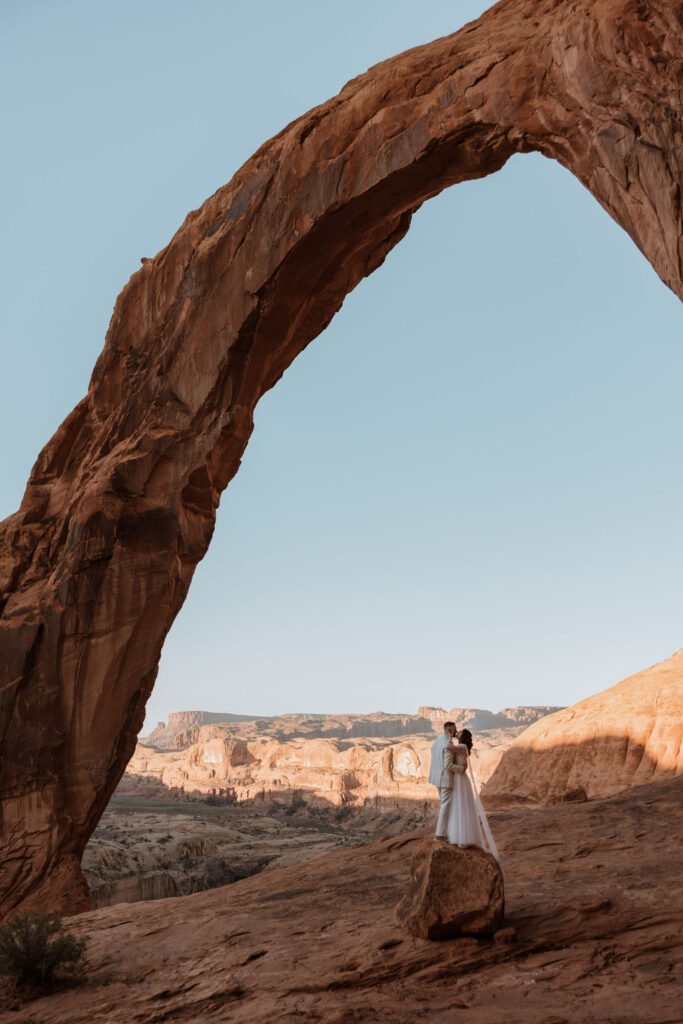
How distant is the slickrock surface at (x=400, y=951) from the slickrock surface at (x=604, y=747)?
20.4 ft

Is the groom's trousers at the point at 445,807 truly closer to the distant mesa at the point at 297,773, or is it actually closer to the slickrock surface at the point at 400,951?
the slickrock surface at the point at 400,951

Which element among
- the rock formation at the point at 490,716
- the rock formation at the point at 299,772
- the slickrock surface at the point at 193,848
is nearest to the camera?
the slickrock surface at the point at 193,848

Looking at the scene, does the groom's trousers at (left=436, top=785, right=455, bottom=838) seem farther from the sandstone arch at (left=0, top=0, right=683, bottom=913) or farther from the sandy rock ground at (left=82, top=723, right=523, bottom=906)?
the sandy rock ground at (left=82, top=723, right=523, bottom=906)

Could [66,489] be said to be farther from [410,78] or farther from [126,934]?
[410,78]

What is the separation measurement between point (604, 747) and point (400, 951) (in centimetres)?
1263

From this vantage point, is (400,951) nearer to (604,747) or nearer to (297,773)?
(604,747)

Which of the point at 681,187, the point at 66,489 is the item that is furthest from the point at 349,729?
the point at 681,187

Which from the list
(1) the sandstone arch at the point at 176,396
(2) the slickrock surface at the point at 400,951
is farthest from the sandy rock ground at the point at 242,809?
(2) the slickrock surface at the point at 400,951

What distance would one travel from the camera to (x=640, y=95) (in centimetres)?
781

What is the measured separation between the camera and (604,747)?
17.7 m

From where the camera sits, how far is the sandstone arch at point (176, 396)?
12.1 metres

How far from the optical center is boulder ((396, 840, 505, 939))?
21.5 feet

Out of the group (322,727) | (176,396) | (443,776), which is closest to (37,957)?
Answer: (443,776)

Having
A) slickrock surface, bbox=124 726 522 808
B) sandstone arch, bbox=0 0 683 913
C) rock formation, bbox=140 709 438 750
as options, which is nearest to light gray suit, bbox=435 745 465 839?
sandstone arch, bbox=0 0 683 913
